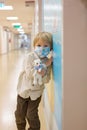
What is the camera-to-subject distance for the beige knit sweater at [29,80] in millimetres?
2621

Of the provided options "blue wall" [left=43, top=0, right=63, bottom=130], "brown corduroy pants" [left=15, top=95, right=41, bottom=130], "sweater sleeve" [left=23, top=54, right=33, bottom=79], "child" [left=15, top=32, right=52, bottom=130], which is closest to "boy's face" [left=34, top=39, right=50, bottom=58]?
"child" [left=15, top=32, right=52, bottom=130]

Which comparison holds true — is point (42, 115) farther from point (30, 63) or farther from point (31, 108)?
point (30, 63)

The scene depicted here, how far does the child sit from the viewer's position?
2.62 metres

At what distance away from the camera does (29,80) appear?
2.69 meters

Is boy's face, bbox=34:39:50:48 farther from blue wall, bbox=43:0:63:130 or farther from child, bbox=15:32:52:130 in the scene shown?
blue wall, bbox=43:0:63:130

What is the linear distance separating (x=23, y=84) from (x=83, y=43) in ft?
3.57

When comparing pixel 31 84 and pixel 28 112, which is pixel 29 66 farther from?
pixel 28 112

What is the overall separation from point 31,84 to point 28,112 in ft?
1.15

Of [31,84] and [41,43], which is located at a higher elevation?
[41,43]

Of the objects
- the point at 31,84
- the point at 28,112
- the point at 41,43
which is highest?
the point at 41,43

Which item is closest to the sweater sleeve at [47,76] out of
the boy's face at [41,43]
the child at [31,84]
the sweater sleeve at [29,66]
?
the child at [31,84]

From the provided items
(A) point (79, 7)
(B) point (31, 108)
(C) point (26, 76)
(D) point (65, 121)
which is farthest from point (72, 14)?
(B) point (31, 108)

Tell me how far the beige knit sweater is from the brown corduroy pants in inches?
3.8

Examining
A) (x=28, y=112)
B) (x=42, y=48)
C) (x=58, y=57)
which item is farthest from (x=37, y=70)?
(x=28, y=112)
